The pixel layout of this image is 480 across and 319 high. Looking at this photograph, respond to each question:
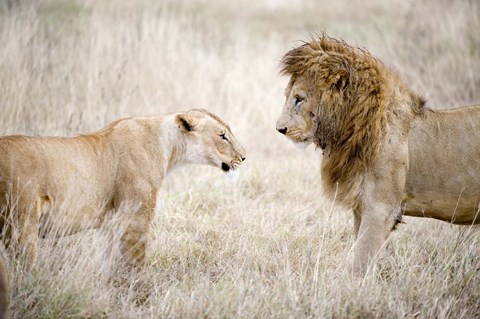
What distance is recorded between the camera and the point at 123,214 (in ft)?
13.6

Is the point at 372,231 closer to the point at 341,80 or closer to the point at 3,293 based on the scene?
the point at 341,80

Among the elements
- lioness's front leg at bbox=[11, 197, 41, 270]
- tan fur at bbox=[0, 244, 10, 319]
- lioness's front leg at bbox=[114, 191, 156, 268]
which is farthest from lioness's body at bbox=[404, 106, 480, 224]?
tan fur at bbox=[0, 244, 10, 319]

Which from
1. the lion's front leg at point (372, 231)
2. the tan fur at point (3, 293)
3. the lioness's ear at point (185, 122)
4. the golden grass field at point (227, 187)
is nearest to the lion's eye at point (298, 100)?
the lioness's ear at point (185, 122)

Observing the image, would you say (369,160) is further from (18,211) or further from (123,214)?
(18,211)

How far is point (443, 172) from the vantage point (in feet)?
14.2

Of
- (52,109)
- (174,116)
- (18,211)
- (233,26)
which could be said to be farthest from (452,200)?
(233,26)

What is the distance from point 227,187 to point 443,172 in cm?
260

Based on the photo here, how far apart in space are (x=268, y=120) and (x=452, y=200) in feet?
15.7

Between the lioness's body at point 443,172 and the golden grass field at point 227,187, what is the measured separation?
Answer: 39 centimetres

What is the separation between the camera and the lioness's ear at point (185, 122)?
459cm

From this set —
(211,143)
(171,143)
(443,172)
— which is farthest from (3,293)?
(443,172)

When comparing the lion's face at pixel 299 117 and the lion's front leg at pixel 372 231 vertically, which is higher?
the lion's face at pixel 299 117

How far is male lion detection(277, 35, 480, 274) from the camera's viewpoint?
4266mm

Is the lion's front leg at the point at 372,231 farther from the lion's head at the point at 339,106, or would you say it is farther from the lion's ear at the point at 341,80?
the lion's ear at the point at 341,80
